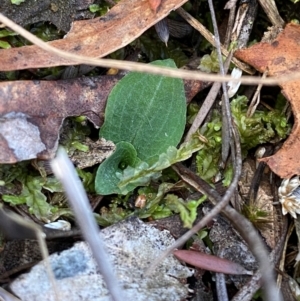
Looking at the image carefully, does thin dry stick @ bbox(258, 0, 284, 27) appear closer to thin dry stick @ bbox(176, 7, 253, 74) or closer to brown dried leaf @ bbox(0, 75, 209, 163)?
thin dry stick @ bbox(176, 7, 253, 74)

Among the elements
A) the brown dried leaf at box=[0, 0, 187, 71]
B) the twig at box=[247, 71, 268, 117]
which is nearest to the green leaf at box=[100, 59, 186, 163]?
the brown dried leaf at box=[0, 0, 187, 71]

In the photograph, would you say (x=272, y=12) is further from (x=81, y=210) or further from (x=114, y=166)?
(x=81, y=210)

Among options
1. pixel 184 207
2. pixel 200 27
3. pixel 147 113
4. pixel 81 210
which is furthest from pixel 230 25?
pixel 81 210

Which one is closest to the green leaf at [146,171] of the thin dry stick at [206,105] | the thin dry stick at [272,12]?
the thin dry stick at [206,105]

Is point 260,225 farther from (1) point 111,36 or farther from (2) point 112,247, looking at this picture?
(1) point 111,36

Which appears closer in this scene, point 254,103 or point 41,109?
point 41,109

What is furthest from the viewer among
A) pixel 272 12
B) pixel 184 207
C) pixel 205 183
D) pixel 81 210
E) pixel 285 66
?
pixel 272 12
